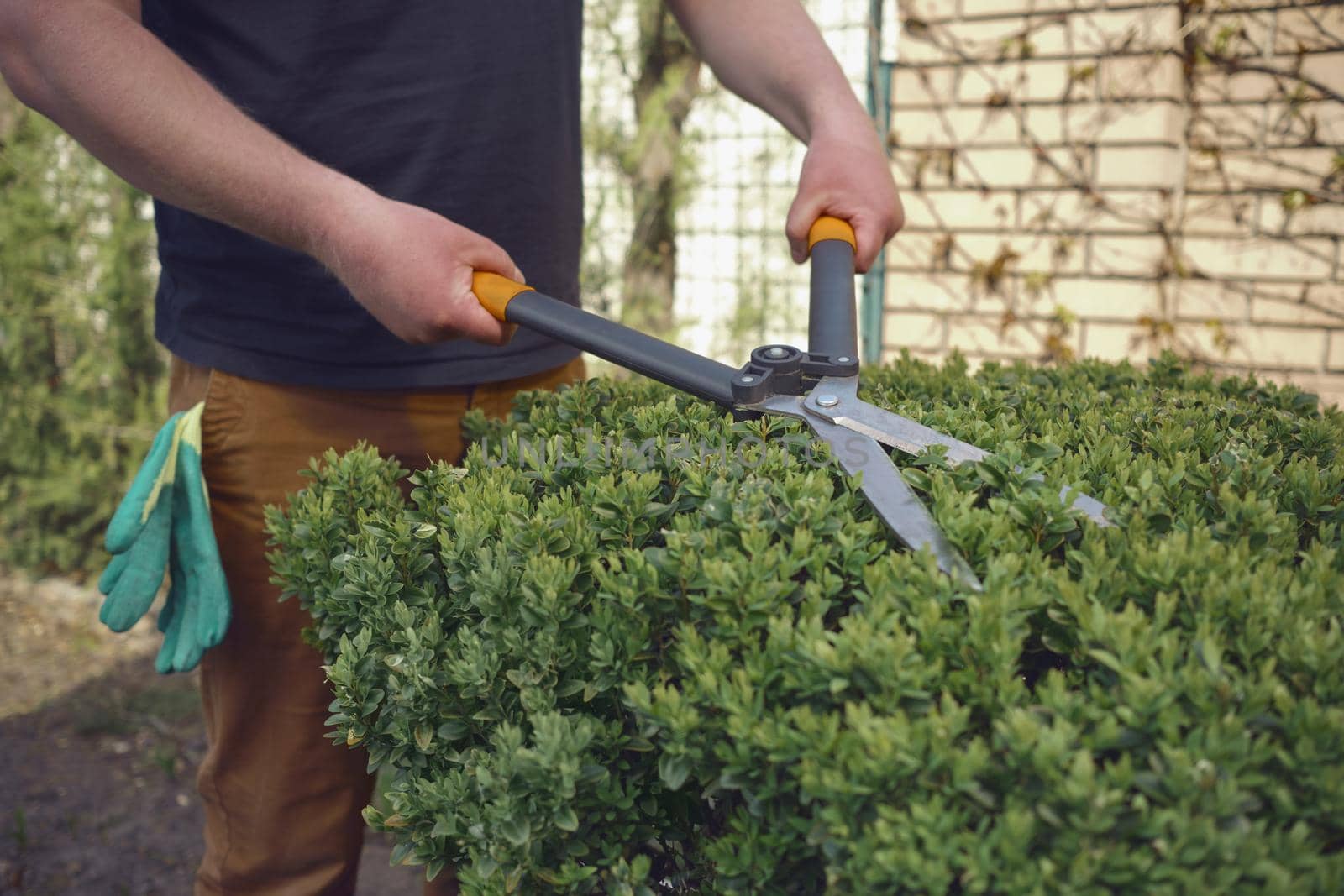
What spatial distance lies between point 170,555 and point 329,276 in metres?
0.58

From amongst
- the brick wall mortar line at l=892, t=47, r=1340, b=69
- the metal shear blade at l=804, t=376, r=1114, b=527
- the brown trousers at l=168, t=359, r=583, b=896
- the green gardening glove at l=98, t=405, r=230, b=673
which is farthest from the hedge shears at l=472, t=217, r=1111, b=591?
the brick wall mortar line at l=892, t=47, r=1340, b=69

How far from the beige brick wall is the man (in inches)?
86.0

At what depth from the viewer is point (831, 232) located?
179 cm

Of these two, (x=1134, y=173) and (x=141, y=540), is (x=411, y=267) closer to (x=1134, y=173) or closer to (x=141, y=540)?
(x=141, y=540)

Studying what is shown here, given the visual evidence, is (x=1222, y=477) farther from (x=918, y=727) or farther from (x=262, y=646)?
(x=262, y=646)

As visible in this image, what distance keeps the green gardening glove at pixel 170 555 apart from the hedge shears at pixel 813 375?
69 cm

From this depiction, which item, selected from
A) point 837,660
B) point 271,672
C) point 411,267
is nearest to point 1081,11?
point 411,267

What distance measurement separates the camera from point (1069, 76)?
3.91m

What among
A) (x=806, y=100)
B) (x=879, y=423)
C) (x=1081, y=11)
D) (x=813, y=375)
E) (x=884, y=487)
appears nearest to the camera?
(x=884, y=487)

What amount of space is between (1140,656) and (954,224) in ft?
11.6

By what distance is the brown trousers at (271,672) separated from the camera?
197 centimetres

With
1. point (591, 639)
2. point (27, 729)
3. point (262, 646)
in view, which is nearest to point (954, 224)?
point (262, 646)

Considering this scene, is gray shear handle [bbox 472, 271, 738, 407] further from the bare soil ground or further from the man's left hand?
the bare soil ground

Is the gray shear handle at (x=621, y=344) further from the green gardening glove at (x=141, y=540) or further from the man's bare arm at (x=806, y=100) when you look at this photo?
the green gardening glove at (x=141, y=540)
